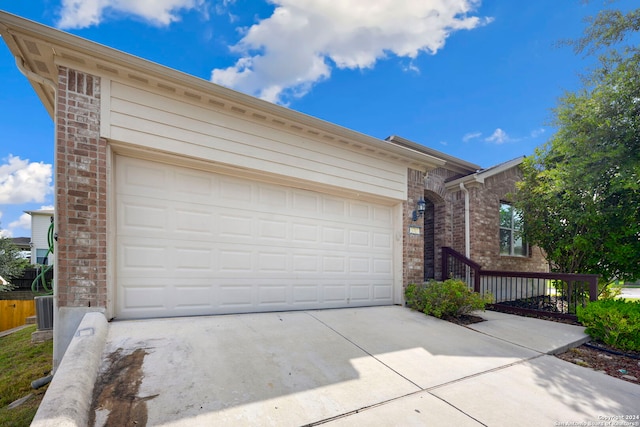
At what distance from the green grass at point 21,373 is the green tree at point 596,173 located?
9.09m

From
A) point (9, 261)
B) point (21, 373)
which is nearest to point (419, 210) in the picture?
point (21, 373)

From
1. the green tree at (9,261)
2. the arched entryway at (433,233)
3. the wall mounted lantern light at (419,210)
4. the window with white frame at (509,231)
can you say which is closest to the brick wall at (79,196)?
the wall mounted lantern light at (419,210)

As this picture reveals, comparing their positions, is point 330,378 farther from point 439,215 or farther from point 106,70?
point 439,215

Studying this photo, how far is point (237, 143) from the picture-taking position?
4.63 m

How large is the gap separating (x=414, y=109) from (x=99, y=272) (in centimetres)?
1058

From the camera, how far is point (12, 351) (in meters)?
5.29

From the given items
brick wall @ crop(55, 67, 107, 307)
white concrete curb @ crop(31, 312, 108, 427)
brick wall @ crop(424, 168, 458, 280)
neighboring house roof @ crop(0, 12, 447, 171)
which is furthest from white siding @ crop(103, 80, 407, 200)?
brick wall @ crop(424, 168, 458, 280)

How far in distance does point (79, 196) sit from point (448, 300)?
604 cm

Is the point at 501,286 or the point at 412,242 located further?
the point at 501,286

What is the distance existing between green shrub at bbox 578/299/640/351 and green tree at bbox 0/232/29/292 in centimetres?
1734

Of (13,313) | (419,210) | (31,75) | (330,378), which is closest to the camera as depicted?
(330,378)

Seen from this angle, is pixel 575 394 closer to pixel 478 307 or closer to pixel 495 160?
pixel 478 307

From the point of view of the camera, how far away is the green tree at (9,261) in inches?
450

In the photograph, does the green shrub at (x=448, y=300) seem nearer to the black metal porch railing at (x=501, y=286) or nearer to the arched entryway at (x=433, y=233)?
the black metal porch railing at (x=501, y=286)
